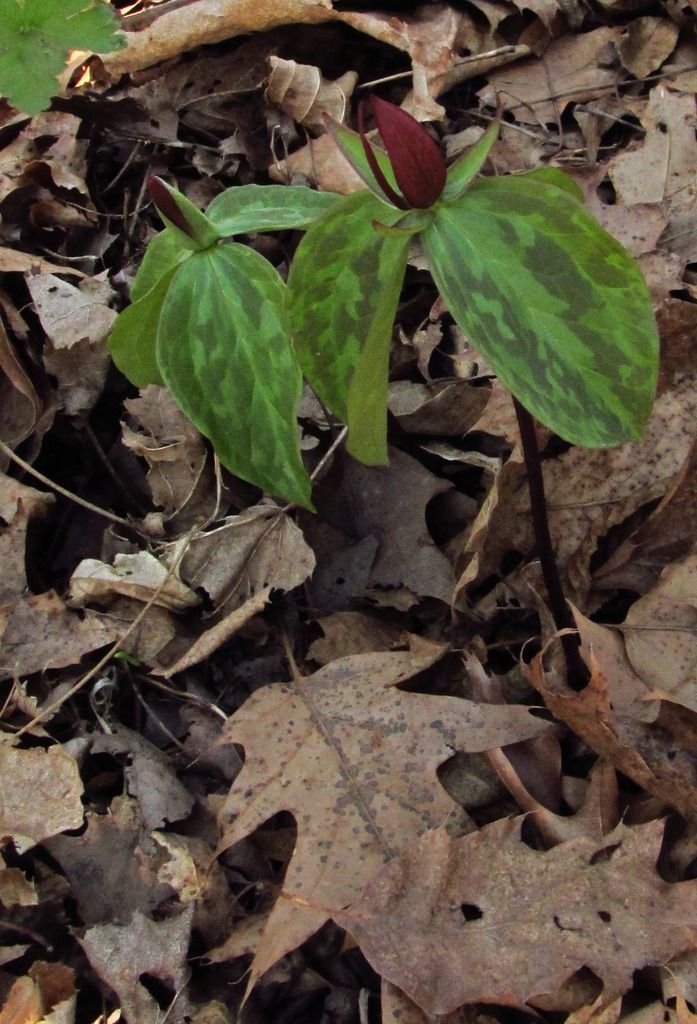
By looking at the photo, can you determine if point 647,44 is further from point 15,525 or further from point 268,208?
point 15,525

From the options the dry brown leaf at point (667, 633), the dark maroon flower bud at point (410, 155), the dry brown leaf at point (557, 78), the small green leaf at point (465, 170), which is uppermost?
the dark maroon flower bud at point (410, 155)

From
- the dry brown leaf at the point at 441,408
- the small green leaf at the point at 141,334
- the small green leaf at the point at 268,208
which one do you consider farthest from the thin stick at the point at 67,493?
the small green leaf at the point at 268,208

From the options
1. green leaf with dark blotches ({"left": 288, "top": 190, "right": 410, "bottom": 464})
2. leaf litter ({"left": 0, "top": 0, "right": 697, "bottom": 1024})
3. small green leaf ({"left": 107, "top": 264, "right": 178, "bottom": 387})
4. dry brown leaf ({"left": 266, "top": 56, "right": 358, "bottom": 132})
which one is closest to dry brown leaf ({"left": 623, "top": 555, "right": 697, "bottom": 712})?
leaf litter ({"left": 0, "top": 0, "right": 697, "bottom": 1024})

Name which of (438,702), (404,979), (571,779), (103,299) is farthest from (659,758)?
(103,299)

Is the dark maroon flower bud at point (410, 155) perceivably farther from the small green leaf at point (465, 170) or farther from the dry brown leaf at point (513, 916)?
the dry brown leaf at point (513, 916)

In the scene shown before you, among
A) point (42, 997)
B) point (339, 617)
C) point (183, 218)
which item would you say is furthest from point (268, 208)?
point (42, 997)

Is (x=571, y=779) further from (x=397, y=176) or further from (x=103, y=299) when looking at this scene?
(x=103, y=299)
